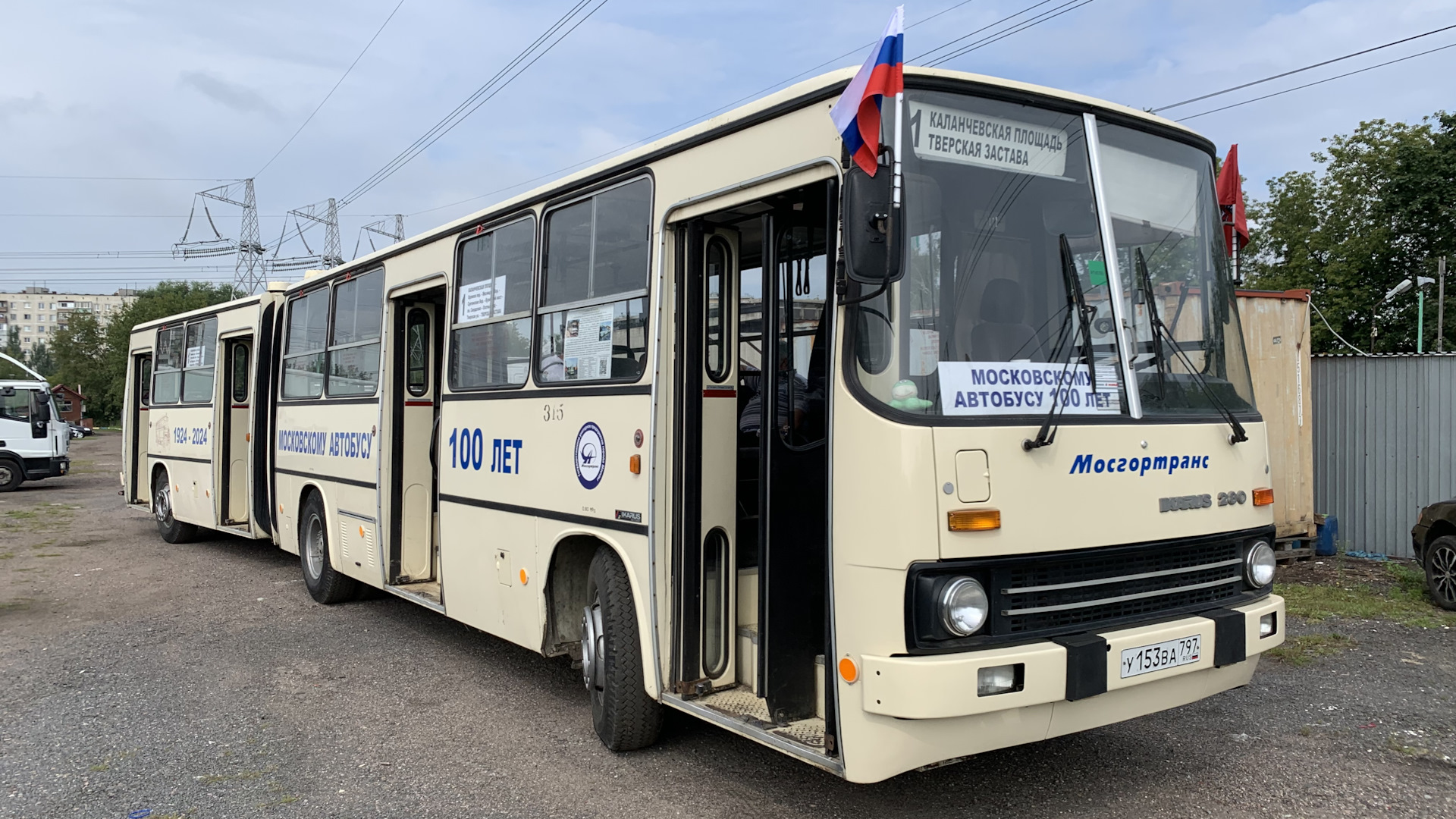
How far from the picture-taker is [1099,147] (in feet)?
13.4

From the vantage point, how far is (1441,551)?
820 cm

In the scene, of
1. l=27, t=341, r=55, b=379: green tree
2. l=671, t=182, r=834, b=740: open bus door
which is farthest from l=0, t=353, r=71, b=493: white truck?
l=27, t=341, r=55, b=379: green tree

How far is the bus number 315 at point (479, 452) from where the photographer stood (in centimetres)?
600

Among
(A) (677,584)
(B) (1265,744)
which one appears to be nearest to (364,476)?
(A) (677,584)

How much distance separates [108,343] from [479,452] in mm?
84830

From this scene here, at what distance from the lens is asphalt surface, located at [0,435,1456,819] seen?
4.47 m

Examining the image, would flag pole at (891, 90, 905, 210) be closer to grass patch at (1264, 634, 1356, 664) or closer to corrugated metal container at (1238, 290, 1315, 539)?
grass patch at (1264, 634, 1356, 664)

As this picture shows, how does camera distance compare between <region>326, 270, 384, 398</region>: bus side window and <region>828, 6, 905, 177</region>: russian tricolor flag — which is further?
<region>326, 270, 384, 398</region>: bus side window

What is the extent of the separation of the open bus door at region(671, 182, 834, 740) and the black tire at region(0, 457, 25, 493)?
24.4 metres

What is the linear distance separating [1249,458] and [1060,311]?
119 cm

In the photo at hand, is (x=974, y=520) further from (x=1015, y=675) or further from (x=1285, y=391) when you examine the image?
(x=1285, y=391)

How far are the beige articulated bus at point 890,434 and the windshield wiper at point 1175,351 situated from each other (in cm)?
1

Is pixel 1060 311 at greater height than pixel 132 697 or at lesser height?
greater

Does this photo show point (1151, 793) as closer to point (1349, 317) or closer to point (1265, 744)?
point (1265, 744)
